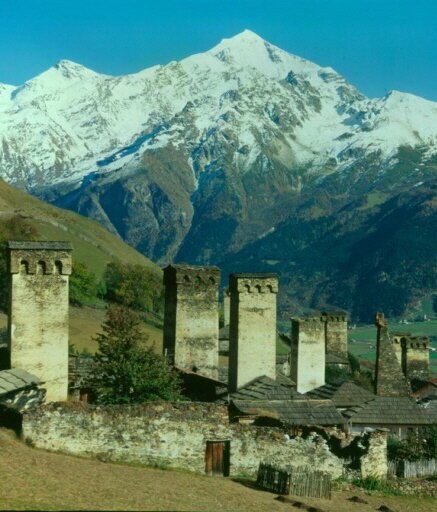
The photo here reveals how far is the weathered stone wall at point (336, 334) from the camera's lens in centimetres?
8556

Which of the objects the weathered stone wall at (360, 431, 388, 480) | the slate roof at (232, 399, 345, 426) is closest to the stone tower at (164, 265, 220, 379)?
the slate roof at (232, 399, 345, 426)

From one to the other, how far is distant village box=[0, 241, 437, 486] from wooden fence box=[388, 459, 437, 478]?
0.37 metres

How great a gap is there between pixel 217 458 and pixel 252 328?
11497 millimetres

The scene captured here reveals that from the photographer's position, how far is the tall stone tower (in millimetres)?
37312

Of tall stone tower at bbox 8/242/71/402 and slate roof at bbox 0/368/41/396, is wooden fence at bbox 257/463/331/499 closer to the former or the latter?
slate roof at bbox 0/368/41/396

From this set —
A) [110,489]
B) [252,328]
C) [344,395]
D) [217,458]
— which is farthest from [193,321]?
[110,489]

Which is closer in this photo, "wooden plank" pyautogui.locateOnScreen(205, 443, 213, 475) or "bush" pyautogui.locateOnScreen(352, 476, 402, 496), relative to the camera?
"wooden plank" pyautogui.locateOnScreen(205, 443, 213, 475)

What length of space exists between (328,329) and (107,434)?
55881mm

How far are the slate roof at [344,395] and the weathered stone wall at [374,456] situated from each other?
11.1 m

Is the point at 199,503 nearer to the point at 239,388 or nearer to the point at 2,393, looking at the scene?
the point at 2,393

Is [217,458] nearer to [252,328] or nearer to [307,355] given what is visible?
[252,328]

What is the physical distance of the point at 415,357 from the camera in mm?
75188

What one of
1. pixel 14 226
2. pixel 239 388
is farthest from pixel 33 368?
pixel 14 226

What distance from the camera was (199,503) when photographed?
2828cm
